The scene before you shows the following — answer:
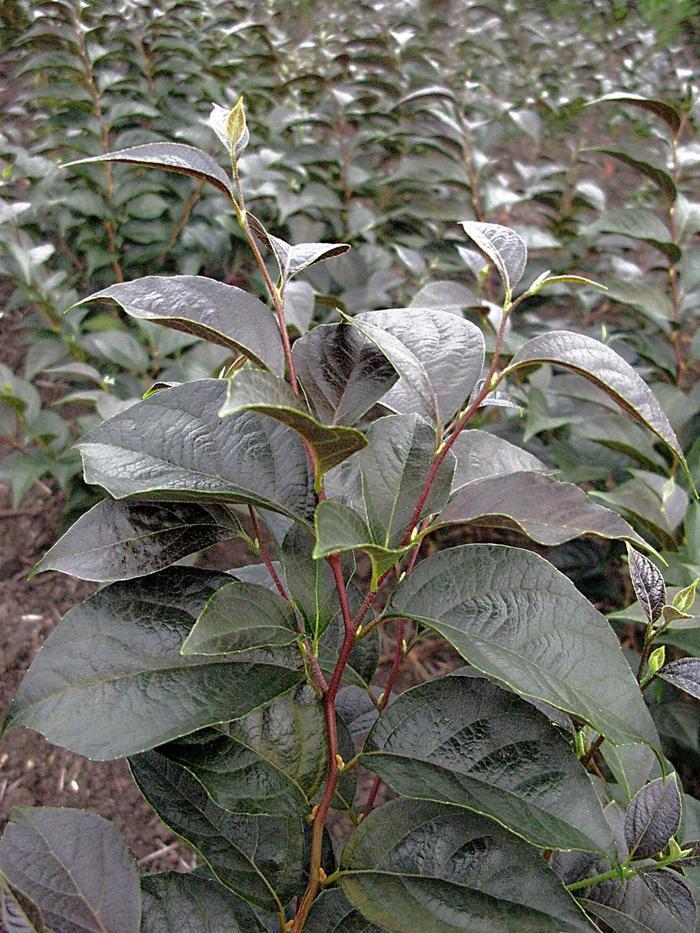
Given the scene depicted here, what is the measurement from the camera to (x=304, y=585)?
621 millimetres

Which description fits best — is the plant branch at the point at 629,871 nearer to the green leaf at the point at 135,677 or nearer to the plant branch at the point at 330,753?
the plant branch at the point at 330,753

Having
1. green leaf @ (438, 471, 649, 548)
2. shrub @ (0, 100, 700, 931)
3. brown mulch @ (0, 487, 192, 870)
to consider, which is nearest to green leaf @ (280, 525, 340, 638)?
shrub @ (0, 100, 700, 931)

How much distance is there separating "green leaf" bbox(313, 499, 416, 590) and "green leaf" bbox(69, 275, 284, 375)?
130 mm

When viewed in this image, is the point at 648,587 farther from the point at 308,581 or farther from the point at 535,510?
the point at 308,581

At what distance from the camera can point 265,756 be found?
619 mm

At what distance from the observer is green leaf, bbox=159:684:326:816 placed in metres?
0.60

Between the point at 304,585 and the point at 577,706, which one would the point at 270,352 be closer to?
the point at 304,585

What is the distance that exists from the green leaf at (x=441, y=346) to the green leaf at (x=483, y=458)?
9cm

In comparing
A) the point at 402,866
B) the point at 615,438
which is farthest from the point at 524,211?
the point at 402,866

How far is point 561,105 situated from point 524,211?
2.91 feet

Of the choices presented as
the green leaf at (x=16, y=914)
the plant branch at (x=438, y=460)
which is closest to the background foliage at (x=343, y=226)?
the plant branch at (x=438, y=460)

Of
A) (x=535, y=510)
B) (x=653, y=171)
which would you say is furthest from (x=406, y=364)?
(x=653, y=171)

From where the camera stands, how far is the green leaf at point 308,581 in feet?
2.02

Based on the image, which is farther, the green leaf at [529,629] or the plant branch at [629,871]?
the plant branch at [629,871]
